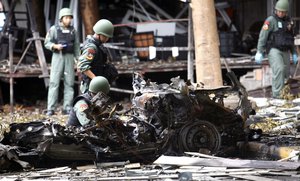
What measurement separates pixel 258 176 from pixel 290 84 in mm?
6903

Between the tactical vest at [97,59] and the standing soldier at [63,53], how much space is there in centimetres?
324

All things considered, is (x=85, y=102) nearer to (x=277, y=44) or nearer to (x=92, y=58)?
(x=92, y=58)

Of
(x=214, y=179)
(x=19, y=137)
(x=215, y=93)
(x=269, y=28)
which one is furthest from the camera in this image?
(x=269, y=28)

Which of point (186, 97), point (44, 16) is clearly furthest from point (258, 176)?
point (44, 16)

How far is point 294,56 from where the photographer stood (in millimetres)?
12844

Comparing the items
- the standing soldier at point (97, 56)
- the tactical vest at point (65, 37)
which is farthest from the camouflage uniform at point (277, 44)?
the standing soldier at point (97, 56)

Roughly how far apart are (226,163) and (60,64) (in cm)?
651

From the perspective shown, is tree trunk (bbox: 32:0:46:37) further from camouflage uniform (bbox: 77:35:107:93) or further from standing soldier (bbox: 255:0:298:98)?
camouflage uniform (bbox: 77:35:107:93)

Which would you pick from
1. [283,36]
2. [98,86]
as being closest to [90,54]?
[98,86]

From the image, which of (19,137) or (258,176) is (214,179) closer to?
(258,176)

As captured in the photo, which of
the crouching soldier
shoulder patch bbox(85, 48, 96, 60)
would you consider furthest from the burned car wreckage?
shoulder patch bbox(85, 48, 96, 60)

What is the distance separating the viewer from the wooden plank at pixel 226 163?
6371mm

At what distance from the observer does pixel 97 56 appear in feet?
29.0

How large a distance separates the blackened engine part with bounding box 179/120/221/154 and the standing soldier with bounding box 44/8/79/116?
210 inches
